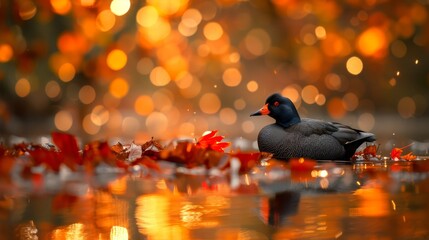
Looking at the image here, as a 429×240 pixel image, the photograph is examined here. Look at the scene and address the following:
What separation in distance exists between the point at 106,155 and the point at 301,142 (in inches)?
67.6

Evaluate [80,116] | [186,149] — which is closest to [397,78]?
[80,116]

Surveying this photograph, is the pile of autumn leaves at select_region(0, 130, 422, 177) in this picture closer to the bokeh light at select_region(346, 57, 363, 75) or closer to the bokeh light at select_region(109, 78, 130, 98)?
the bokeh light at select_region(109, 78, 130, 98)

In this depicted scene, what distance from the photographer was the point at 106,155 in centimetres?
557

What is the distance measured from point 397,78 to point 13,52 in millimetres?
5605

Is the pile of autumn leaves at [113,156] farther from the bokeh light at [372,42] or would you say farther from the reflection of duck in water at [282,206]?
the bokeh light at [372,42]

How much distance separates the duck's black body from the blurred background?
462cm

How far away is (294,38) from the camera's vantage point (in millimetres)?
12508

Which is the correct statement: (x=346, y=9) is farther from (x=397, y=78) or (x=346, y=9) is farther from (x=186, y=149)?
(x=186, y=149)

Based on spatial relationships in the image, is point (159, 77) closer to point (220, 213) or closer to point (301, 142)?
point (301, 142)

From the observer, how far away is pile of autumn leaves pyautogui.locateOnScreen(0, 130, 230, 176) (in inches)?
209

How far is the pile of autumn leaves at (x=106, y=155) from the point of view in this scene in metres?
5.31

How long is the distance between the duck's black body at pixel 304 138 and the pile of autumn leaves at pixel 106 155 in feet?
1.50

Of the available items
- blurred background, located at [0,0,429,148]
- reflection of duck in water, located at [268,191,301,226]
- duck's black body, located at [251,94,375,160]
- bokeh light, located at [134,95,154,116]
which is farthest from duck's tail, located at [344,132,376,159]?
bokeh light, located at [134,95,154,116]

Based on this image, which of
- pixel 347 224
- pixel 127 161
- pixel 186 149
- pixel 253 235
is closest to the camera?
pixel 253 235
